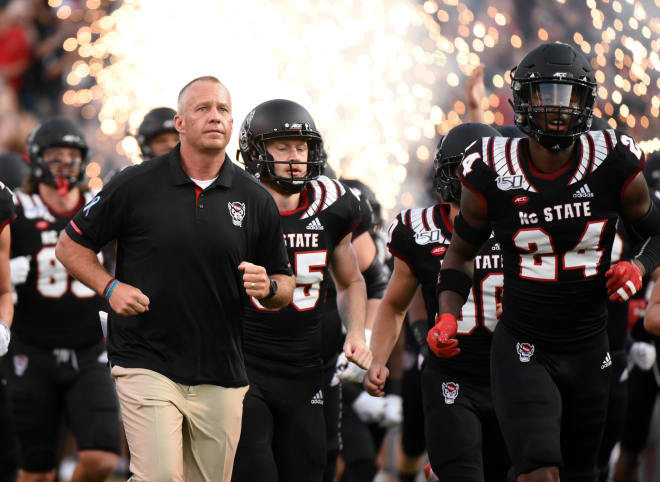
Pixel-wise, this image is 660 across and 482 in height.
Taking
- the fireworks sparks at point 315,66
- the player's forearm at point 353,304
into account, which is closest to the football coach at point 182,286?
the player's forearm at point 353,304

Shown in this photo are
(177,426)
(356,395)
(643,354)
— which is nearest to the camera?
(177,426)

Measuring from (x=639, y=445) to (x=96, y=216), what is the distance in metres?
4.73

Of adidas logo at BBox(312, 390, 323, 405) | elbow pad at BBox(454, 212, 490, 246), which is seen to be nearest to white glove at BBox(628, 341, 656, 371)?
adidas logo at BBox(312, 390, 323, 405)

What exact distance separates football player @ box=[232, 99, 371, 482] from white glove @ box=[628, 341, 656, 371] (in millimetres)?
2891

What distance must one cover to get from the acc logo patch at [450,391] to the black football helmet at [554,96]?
1290 millimetres

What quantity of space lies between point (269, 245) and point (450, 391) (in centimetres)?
118

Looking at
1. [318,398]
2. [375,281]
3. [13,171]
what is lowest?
[318,398]

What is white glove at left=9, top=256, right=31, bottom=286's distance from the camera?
698cm

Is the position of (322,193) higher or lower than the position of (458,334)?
higher

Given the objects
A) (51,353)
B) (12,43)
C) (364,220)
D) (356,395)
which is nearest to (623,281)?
(364,220)

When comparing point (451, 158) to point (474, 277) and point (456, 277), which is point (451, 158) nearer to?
point (474, 277)

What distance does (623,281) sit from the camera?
4.77 meters

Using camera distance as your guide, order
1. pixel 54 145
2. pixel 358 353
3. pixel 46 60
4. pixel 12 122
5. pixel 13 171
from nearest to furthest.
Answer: pixel 358 353, pixel 54 145, pixel 13 171, pixel 12 122, pixel 46 60

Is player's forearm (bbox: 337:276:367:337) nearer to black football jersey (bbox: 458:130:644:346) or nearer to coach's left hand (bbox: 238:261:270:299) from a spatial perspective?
black football jersey (bbox: 458:130:644:346)
